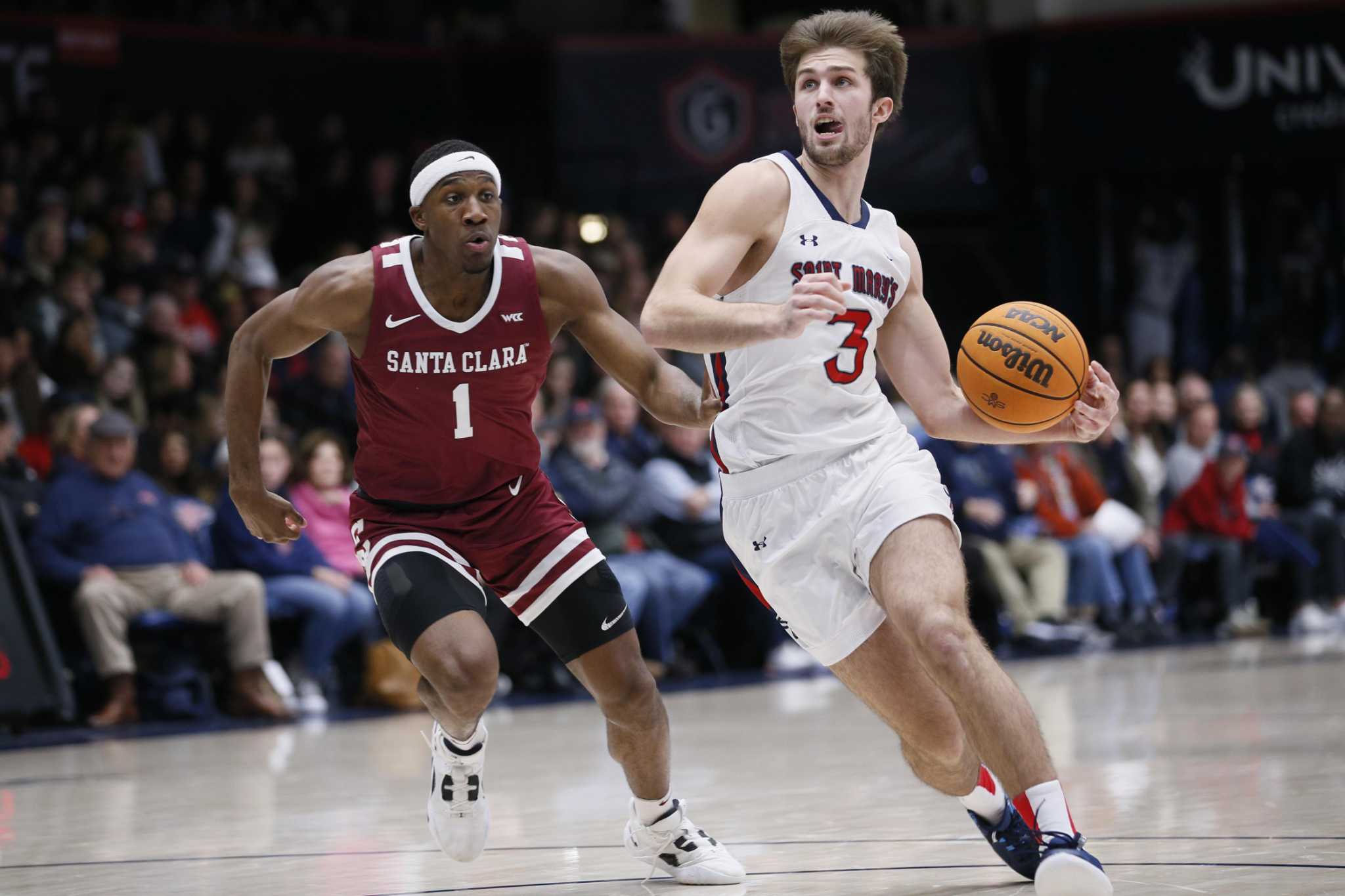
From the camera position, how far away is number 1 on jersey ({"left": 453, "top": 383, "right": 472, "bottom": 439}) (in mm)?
5320

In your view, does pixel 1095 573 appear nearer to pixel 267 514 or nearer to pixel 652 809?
pixel 652 809

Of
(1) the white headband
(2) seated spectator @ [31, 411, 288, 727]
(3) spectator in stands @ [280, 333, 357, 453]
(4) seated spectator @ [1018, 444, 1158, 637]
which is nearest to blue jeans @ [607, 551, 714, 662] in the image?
(3) spectator in stands @ [280, 333, 357, 453]

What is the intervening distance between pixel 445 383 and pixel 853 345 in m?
1.16

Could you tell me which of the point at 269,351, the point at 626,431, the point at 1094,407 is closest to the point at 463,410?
the point at 269,351

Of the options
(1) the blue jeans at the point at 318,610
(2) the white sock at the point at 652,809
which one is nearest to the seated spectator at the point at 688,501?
(1) the blue jeans at the point at 318,610

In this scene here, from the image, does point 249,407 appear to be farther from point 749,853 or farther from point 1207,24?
point 1207,24

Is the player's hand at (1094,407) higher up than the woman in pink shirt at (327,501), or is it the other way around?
the player's hand at (1094,407)

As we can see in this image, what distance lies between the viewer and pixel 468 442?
5.36 meters

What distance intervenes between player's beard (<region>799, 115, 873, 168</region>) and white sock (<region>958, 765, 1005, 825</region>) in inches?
66.0

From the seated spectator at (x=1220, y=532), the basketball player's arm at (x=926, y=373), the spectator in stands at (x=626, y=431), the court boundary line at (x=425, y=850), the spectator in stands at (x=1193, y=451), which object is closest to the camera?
the basketball player's arm at (x=926, y=373)

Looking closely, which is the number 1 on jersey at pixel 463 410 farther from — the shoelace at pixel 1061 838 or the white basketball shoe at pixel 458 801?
the shoelace at pixel 1061 838

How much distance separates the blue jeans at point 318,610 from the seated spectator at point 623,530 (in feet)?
4.59

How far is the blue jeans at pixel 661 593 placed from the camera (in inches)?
451

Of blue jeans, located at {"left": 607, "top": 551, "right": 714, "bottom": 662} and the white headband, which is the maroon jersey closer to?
the white headband
